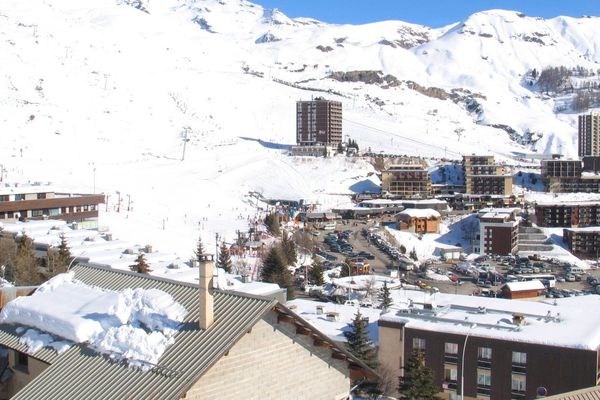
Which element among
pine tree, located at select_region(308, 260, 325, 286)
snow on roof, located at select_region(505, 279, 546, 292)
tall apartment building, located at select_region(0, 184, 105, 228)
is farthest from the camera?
pine tree, located at select_region(308, 260, 325, 286)

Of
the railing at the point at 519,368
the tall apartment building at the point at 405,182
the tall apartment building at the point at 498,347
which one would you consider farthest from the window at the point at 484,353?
the tall apartment building at the point at 405,182

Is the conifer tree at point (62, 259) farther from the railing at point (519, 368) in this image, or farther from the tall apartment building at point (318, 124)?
the tall apartment building at point (318, 124)

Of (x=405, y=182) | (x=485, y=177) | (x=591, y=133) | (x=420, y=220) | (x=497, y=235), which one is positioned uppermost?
(x=591, y=133)

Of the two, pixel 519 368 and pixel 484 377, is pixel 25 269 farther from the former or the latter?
pixel 519 368

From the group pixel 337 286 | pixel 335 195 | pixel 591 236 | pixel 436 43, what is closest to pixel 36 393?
pixel 337 286

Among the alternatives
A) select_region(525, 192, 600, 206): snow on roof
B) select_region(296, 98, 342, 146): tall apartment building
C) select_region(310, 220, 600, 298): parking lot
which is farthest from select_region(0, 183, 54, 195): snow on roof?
select_region(525, 192, 600, 206): snow on roof

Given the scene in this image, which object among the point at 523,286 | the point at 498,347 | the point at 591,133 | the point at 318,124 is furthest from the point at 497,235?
the point at 591,133

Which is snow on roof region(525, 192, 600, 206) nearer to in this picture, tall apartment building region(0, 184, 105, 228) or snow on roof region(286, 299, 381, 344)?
tall apartment building region(0, 184, 105, 228)
